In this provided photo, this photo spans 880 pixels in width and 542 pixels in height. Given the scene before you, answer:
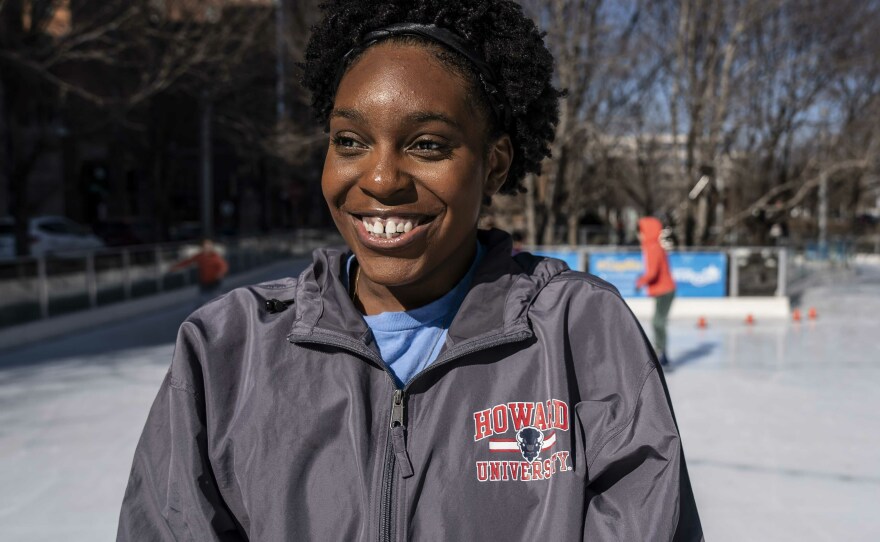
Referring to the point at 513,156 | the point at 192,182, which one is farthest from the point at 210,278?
the point at 192,182

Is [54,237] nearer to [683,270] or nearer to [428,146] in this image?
[683,270]

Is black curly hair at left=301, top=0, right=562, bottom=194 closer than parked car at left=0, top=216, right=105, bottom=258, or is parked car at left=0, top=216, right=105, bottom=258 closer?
black curly hair at left=301, top=0, right=562, bottom=194

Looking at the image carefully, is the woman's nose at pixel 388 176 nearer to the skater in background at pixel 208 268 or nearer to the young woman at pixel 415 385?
the young woman at pixel 415 385

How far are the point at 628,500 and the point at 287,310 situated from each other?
67cm

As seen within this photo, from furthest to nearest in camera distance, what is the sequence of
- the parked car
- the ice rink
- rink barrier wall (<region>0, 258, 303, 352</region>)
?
the parked car
rink barrier wall (<region>0, 258, 303, 352</region>)
the ice rink

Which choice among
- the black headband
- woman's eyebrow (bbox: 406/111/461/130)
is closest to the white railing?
the black headband

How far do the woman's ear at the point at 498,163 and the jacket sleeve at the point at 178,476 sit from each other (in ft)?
2.04

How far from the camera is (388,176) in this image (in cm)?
145

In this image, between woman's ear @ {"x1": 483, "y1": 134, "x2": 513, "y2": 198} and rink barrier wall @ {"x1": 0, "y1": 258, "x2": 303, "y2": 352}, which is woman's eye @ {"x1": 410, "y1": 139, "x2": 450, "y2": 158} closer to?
woman's ear @ {"x1": 483, "y1": 134, "x2": 513, "y2": 198}

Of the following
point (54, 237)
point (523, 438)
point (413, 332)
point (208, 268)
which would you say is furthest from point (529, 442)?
point (54, 237)

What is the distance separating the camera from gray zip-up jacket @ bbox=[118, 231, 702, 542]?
136 cm

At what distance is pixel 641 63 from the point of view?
19141 millimetres

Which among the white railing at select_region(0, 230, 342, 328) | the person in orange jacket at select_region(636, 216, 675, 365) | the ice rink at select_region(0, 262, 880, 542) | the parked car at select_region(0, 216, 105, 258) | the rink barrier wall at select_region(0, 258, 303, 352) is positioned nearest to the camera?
the ice rink at select_region(0, 262, 880, 542)

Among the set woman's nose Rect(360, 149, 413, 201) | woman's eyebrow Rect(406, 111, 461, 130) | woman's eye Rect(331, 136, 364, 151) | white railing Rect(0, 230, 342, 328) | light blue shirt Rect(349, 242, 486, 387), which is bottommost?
white railing Rect(0, 230, 342, 328)
